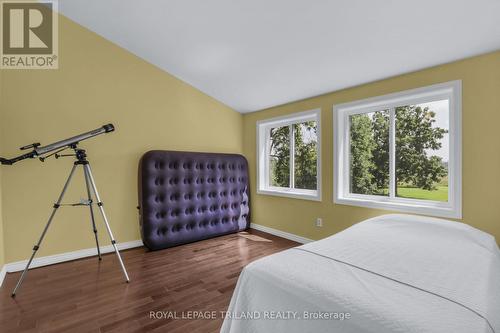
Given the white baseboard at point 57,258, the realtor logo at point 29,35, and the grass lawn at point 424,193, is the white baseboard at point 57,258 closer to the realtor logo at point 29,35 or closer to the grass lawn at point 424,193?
the realtor logo at point 29,35

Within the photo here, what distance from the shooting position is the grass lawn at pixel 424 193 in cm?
238

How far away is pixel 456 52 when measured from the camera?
2078 millimetres

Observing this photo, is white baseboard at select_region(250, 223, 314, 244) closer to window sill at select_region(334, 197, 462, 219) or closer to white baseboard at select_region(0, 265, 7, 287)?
window sill at select_region(334, 197, 462, 219)

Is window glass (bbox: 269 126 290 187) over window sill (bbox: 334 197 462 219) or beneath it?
over

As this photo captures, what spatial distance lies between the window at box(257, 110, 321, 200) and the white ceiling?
1.49 feet

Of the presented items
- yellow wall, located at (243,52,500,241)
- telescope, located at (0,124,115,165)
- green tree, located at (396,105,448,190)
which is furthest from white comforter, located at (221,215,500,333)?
telescope, located at (0,124,115,165)

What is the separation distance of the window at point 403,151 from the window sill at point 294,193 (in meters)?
0.34

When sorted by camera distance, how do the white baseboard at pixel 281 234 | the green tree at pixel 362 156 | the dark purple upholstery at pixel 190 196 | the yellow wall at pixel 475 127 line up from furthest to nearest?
the white baseboard at pixel 281 234
the dark purple upholstery at pixel 190 196
the green tree at pixel 362 156
the yellow wall at pixel 475 127

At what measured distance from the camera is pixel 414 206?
2.42 metres

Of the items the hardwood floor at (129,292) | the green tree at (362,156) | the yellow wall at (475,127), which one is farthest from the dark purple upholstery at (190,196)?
the green tree at (362,156)

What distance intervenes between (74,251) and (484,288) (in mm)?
3488

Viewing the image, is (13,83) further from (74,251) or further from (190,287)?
(190,287)

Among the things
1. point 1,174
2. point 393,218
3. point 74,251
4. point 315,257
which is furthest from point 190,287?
point 1,174

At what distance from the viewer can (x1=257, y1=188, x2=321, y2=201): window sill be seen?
130 inches
